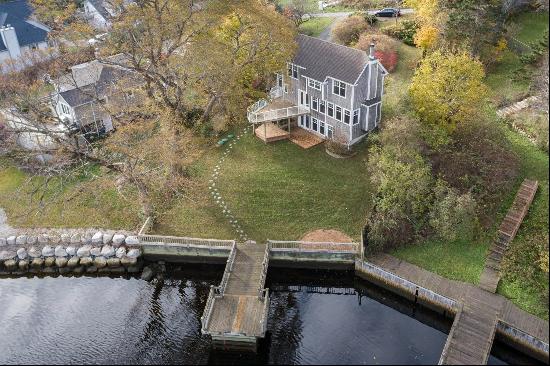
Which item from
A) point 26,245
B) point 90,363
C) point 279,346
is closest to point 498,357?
point 279,346

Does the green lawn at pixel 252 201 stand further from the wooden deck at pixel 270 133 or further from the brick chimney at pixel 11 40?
the brick chimney at pixel 11 40

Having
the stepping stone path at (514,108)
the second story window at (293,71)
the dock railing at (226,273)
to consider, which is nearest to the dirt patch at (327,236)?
the dock railing at (226,273)

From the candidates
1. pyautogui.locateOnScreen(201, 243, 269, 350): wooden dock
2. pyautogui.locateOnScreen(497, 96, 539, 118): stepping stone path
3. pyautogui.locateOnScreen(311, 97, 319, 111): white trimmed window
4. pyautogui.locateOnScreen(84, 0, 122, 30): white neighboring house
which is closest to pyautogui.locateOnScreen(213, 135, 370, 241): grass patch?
pyautogui.locateOnScreen(201, 243, 269, 350): wooden dock

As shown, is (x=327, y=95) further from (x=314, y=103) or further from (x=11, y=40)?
(x=11, y=40)

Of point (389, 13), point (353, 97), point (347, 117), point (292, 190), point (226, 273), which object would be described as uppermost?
point (389, 13)

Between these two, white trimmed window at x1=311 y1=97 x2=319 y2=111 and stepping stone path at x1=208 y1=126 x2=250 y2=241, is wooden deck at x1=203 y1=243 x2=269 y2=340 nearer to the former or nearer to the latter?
stepping stone path at x1=208 y1=126 x2=250 y2=241

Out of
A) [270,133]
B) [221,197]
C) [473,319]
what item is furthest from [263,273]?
[270,133]
